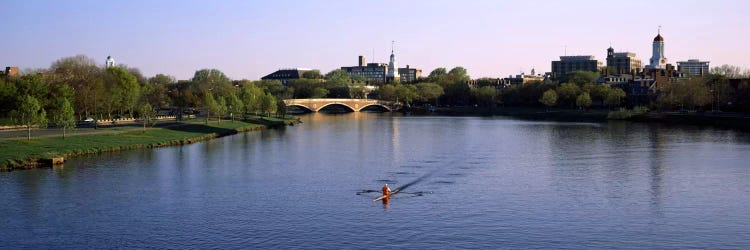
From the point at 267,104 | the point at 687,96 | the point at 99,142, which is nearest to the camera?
the point at 99,142

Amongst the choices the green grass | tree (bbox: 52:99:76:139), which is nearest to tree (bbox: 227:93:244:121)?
the green grass

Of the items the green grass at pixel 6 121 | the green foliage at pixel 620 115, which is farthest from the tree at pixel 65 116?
the green foliage at pixel 620 115

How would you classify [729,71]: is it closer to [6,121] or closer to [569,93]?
[569,93]

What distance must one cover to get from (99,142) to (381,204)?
40114 millimetres

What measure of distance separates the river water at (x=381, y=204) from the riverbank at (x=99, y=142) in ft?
7.85

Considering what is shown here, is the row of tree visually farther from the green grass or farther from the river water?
the river water

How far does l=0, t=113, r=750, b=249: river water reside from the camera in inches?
1341

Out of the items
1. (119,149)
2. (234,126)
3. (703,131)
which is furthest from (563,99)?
(119,149)

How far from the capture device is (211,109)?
114250 mm

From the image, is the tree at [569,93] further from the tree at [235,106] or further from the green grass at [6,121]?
the green grass at [6,121]

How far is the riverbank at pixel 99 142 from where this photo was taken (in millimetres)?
58031

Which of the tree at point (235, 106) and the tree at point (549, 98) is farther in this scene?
the tree at point (549, 98)

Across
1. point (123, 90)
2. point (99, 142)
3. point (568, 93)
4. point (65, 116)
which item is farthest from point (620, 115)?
point (65, 116)

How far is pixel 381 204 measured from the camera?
4262 cm
